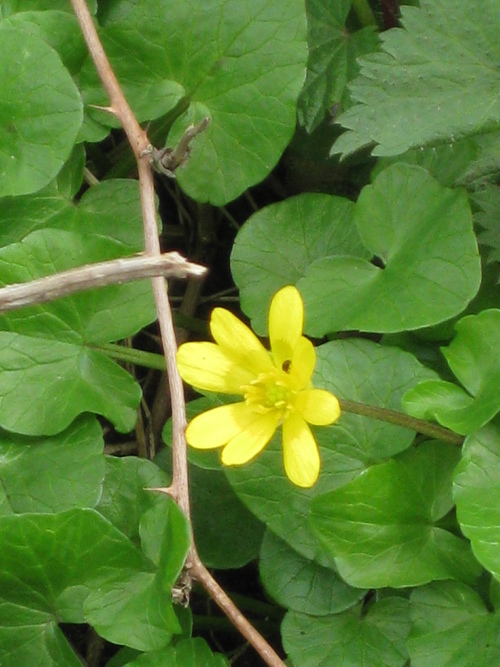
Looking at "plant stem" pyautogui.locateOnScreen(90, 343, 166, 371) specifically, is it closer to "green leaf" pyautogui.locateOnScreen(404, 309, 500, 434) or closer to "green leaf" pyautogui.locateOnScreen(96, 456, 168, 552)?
"green leaf" pyautogui.locateOnScreen(96, 456, 168, 552)

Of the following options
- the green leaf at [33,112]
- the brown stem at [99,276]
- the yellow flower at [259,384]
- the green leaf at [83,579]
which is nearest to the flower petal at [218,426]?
the yellow flower at [259,384]

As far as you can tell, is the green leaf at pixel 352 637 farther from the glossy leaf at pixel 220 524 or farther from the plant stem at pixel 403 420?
the plant stem at pixel 403 420

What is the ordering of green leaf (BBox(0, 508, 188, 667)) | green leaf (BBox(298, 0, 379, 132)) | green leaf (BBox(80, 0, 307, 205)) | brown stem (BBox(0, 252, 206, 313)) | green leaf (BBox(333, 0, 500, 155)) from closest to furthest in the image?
brown stem (BBox(0, 252, 206, 313)), green leaf (BBox(0, 508, 188, 667)), green leaf (BBox(333, 0, 500, 155)), green leaf (BBox(80, 0, 307, 205)), green leaf (BBox(298, 0, 379, 132))

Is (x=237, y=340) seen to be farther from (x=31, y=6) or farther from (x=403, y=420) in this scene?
(x=31, y=6)

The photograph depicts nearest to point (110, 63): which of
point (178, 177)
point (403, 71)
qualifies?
point (178, 177)

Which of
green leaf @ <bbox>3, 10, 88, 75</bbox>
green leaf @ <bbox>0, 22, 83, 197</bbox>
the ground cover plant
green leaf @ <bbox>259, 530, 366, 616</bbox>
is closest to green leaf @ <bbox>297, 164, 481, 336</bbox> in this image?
the ground cover plant

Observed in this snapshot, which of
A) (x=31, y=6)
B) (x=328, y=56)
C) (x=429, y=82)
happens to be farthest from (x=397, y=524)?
(x=31, y=6)
